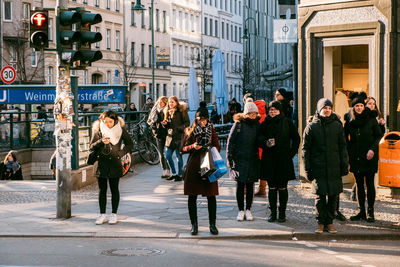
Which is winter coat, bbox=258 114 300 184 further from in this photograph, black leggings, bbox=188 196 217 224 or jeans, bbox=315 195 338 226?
black leggings, bbox=188 196 217 224

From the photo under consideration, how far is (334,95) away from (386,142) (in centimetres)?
301

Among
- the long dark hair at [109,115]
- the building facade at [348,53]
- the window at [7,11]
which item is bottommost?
the long dark hair at [109,115]

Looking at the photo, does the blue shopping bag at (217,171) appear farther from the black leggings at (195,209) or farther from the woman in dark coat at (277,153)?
the woman in dark coat at (277,153)

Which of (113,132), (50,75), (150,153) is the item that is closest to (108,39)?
(50,75)

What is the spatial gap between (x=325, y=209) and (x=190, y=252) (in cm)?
230

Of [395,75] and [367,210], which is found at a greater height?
[395,75]

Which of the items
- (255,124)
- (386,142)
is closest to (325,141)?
(255,124)

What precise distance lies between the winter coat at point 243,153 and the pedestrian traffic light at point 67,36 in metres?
2.61

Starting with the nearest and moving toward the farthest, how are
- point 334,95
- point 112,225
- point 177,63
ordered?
1. point 112,225
2. point 334,95
3. point 177,63

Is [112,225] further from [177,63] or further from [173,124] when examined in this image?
[177,63]

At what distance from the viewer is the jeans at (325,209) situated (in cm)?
1155

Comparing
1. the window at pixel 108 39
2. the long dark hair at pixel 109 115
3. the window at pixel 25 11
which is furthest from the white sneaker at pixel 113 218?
the window at pixel 108 39

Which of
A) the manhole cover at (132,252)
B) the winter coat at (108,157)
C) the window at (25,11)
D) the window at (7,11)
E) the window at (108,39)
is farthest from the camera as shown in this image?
the window at (108,39)

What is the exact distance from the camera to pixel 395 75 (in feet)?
49.4
